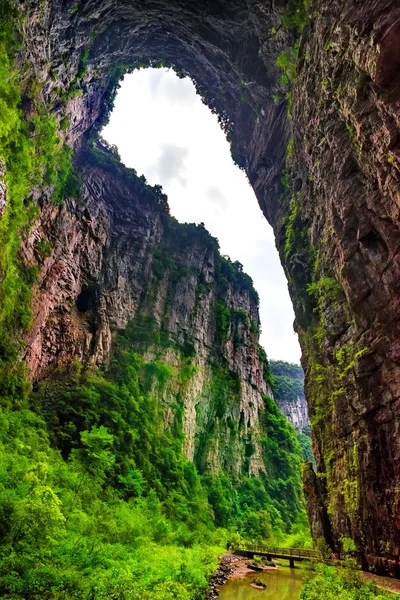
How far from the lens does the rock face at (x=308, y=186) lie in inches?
457

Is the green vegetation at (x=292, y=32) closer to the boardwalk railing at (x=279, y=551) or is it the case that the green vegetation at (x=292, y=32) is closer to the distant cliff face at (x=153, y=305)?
the distant cliff face at (x=153, y=305)

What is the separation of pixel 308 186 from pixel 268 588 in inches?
832

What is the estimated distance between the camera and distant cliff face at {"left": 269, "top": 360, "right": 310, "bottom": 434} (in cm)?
8762

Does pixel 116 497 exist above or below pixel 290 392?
below

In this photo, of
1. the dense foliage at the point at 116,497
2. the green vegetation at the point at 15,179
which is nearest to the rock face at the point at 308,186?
the green vegetation at the point at 15,179

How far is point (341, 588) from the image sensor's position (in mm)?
9602

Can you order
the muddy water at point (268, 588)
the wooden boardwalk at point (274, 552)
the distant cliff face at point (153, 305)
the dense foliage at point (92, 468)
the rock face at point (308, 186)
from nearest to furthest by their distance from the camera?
the dense foliage at point (92, 468), the rock face at point (308, 186), the muddy water at point (268, 588), the wooden boardwalk at point (274, 552), the distant cliff face at point (153, 305)

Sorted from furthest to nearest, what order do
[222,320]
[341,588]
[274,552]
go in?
1. [222,320]
2. [274,552]
3. [341,588]

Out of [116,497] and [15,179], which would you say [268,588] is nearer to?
[116,497]

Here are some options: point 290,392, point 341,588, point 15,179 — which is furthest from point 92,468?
point 290,392

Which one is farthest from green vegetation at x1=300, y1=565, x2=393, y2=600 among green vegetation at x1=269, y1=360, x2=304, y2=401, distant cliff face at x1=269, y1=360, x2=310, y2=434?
distant cliff face at x1=269, y1=360, x2=310, y2=434

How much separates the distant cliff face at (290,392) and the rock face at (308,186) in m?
63.8

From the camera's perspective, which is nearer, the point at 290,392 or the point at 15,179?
the point at 15,179

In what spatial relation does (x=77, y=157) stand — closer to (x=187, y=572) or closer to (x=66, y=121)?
(x=66, y=121)
